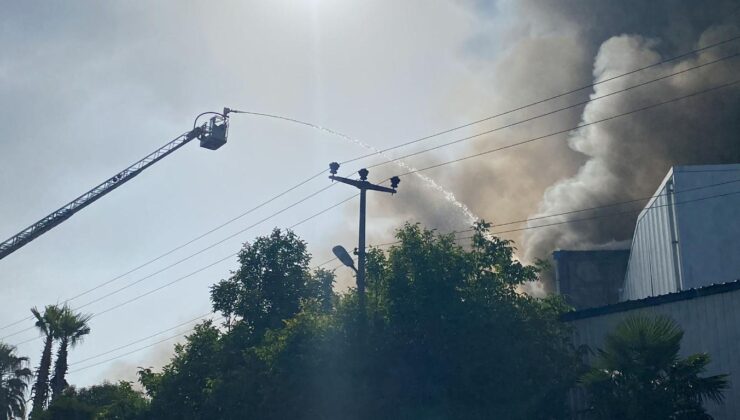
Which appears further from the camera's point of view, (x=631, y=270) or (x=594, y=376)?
(x=631, y=270)

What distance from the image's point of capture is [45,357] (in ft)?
145

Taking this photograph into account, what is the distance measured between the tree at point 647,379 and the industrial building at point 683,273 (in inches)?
127

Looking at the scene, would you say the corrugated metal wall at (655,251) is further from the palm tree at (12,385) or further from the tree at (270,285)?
the palm tree at (12,385)

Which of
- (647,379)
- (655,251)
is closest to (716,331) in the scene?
(647,379)

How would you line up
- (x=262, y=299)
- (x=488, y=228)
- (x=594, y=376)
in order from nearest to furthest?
(x=594, y=376) → (x=488, y=228) → (x=262, y=299)

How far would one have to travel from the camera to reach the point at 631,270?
4475 cm

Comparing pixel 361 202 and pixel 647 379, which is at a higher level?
pixel 361 202

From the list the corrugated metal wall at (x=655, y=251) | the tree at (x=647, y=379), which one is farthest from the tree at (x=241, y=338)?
the corrugated metal wall at (x=655, y=251)

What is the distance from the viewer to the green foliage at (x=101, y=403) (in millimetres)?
32438

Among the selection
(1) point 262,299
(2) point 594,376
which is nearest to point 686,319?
(2) point 594,376

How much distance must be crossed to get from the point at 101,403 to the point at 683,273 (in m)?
30.4

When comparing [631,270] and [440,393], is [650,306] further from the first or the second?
[631,270]

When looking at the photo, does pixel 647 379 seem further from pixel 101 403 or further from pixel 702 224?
pixel 101 403

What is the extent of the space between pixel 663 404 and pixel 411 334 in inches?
270
